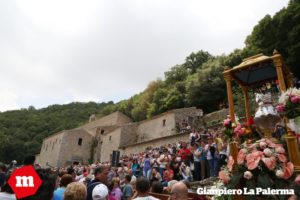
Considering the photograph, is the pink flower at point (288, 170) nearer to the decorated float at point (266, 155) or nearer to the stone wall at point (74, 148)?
the decorated float at point (266, 155)

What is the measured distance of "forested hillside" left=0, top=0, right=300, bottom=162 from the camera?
69.1 ft

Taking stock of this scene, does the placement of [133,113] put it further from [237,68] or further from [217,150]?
[237,68]

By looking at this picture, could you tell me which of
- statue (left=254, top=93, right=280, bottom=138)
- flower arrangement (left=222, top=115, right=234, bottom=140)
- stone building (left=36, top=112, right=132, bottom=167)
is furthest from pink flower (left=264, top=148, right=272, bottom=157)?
stone building (left=36, top=112, right=132, bottom=167)

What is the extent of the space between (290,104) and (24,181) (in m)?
4.03

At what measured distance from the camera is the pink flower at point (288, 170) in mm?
2849

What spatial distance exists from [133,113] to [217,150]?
38453mm

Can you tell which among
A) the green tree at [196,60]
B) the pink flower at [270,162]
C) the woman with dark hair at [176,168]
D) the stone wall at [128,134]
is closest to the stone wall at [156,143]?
the stone wall at [128,134]

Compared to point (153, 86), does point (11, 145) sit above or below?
below

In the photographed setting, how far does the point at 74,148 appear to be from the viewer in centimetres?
3812

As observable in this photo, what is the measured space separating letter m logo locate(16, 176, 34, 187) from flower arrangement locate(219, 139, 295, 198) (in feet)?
9.28

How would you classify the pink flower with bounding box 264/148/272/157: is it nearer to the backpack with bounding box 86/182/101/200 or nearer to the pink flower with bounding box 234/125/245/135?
the pink flower with bounding box 234/125/245/135

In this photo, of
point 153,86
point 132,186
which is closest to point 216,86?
point 153,86

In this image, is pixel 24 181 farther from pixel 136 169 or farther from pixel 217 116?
pixel 217 116

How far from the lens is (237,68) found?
4480 millimetres
